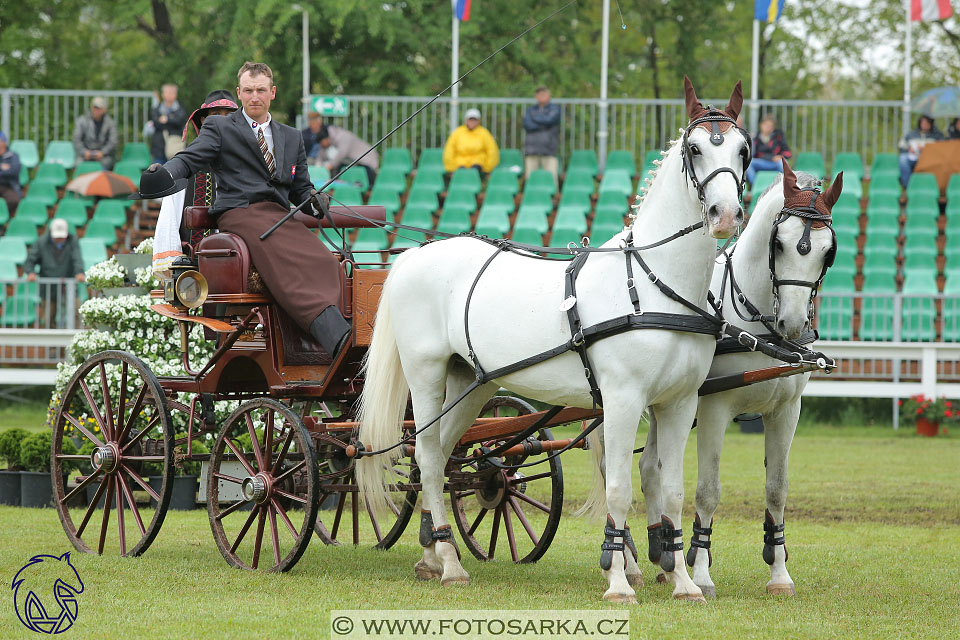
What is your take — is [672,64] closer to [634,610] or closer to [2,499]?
[2,499]

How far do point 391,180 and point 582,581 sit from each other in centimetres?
1266

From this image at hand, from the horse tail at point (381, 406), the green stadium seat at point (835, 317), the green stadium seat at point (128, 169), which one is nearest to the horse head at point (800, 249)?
the horse tail at point (381, 406)

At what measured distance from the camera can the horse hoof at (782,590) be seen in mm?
6273

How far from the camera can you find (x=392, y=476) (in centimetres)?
678

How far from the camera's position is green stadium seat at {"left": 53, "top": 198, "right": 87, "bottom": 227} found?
17.8 m

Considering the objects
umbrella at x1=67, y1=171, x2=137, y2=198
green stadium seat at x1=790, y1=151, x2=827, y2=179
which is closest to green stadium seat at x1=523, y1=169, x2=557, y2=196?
green stadium seat at x1=790, y1=151, x2=827, y2=179

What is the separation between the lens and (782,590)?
20.6 ft

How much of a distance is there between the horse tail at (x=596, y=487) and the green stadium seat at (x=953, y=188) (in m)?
11.7

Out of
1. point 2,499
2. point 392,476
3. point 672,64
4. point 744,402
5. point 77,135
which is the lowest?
point 2,499

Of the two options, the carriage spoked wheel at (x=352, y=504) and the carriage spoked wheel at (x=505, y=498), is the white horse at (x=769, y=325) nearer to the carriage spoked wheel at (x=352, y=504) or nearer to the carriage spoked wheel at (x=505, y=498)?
the carriage spoked wheel at (x=505, y=498)

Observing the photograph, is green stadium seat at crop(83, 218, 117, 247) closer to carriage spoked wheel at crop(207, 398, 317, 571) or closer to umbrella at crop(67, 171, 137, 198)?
umbrella at crop(67, 171, 137, 198)

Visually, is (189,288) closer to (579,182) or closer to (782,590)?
(782,590)

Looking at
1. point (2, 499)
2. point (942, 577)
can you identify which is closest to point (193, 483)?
point (2, 499)

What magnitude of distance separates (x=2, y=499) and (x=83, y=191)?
8.82 meters
